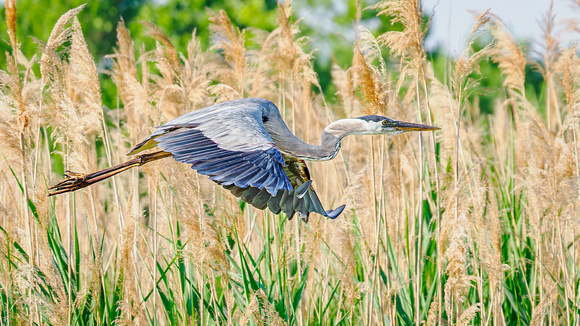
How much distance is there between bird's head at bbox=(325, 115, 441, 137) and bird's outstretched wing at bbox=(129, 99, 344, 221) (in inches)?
12.1

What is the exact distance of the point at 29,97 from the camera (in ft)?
12.2

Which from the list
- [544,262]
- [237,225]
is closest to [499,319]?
[544,262]

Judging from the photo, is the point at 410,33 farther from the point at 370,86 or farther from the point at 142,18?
the point at 142,18

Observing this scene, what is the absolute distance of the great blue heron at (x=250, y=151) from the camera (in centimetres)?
279

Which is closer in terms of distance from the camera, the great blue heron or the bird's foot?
the great blue heron

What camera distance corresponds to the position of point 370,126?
3594 millimetres

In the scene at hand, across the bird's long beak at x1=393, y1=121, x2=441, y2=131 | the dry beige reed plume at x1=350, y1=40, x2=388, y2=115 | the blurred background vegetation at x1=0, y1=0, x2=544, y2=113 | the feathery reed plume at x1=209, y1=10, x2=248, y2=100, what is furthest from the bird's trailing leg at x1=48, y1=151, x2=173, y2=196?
the blurred background vegetation at x1=0, y1=0, x2=544, y2=113

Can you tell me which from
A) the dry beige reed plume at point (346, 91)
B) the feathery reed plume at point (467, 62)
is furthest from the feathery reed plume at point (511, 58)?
the feathery reed plume at point (467, 62)

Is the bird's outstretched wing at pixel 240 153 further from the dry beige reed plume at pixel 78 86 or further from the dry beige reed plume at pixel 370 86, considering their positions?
the dry beige reed plume at pixel 370 86

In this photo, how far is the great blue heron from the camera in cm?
279

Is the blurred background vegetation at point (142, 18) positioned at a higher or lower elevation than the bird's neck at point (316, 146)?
higher

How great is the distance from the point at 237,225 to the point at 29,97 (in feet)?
5.08

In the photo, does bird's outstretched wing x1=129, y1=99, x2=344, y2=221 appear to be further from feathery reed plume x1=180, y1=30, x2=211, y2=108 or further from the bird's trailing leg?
feathery reed plume x1=180, y1=30, x2=211, y2=108

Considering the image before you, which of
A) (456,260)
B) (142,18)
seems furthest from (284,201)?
(142,18)
